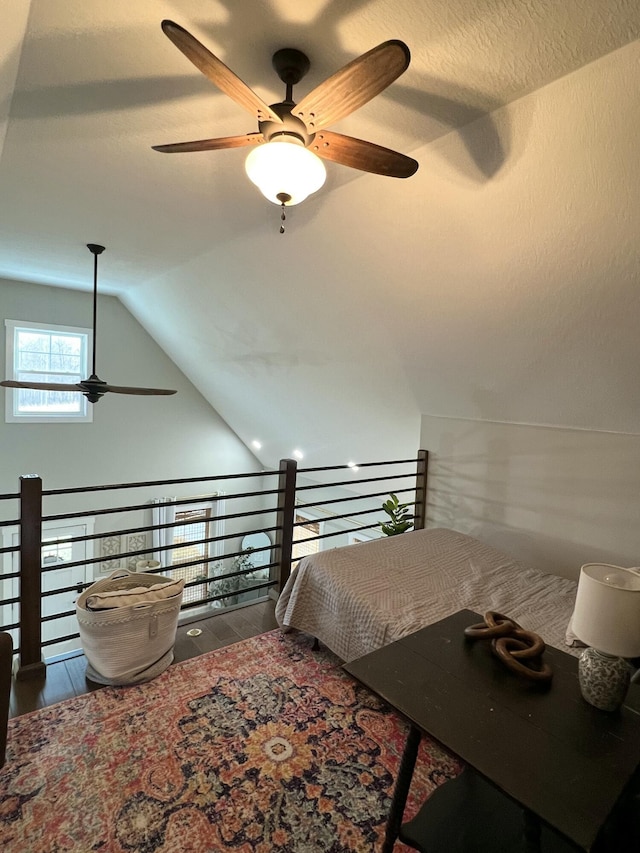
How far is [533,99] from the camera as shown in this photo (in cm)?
161

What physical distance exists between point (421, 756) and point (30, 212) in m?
3.89

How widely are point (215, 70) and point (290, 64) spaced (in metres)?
0.51

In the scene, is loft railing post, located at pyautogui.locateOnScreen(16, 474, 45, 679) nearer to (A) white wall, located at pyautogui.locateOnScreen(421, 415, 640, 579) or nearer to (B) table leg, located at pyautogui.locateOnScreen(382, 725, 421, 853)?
(B) table leg, located at pyautogui.locateOnScreen(382, 725, 421, 853)

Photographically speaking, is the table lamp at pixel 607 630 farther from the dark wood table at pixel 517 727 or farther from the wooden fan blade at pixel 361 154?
Result: the wooden fan blade at pixel 361 154

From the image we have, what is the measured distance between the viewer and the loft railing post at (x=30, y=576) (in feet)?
7.24

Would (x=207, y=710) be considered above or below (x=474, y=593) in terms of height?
below

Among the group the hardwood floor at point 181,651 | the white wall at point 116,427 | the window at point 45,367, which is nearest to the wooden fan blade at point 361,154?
the hardwood floor at point 181,651

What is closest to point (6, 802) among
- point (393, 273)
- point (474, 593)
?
point (474, 593)

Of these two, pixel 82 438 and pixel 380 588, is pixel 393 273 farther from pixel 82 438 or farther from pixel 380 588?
pixel 82 438

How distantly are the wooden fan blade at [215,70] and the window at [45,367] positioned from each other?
504 centimetres

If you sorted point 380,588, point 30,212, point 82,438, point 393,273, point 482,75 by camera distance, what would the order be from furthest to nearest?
1. point 82,438
2. point 30,212
3. point 393,273
4. point 380,588
5. point 482,75

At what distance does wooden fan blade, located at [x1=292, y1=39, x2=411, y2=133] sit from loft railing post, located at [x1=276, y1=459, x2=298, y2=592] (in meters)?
2.18

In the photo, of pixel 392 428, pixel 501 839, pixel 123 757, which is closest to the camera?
pixel 501 839

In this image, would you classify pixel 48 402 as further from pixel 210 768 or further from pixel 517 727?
pixel 517 727
